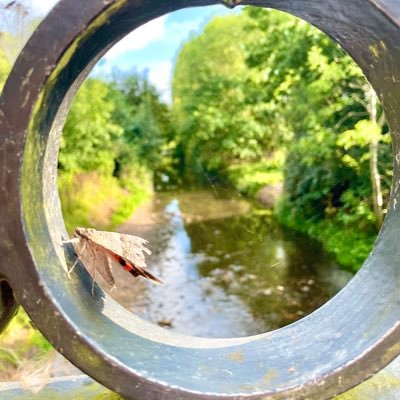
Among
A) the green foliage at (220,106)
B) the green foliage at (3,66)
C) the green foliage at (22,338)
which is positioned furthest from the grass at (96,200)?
the green foliage at (3,66)

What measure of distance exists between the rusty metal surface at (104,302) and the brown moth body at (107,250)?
0.16 feet

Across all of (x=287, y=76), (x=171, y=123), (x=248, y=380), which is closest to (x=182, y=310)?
(x=287, y=76)

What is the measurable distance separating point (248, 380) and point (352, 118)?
391 inches

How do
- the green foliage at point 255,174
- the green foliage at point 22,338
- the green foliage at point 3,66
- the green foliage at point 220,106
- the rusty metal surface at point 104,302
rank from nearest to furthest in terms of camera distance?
the rusty metal surface at point 104,302, the green foliage at point 3,66, the green foliage at point 22,338, the green foliage at point 255,174, the green foliage at point 220,106

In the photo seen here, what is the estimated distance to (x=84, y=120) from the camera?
14.3m

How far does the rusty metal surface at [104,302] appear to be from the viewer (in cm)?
114

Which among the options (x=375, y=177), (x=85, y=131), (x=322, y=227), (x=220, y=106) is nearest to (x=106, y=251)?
(x=375, y=177)

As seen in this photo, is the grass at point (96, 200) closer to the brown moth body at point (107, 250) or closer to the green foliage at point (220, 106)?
the green foliage at point (220, 106)

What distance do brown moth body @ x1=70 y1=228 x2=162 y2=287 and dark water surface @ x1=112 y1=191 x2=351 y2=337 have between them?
21.8ft

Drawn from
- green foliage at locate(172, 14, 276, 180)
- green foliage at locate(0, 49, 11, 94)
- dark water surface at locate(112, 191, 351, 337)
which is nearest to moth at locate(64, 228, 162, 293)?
green foliage at locate(0, 49, 11, 94)

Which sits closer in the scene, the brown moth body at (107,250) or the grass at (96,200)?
the brown moth body at (107,250)

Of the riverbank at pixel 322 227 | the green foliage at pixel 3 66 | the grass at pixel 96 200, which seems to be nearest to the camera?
the green foliage at pixel 3 66

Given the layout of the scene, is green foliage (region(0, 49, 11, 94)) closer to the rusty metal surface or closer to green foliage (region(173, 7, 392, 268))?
the rusty metal surface

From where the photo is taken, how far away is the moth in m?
1.41
